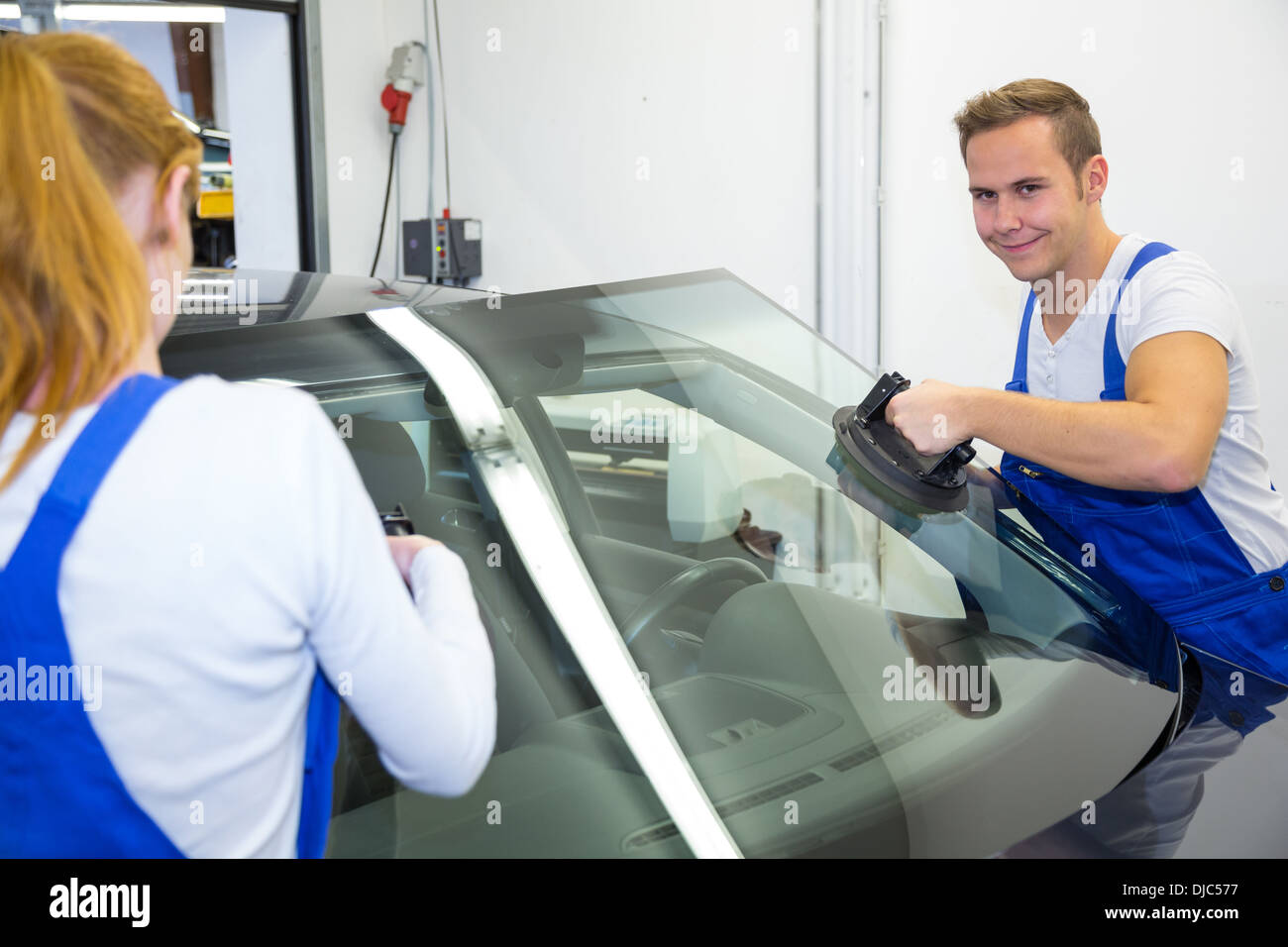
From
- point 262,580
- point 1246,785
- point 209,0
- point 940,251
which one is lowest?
point 1246,785

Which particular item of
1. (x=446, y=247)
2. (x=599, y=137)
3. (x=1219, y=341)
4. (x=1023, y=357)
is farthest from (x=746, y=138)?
(x=1219, y=341)

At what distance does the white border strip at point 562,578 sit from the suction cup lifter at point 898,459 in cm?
43

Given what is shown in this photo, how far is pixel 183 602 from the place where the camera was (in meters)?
0.61

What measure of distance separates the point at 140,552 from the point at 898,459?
94 cm

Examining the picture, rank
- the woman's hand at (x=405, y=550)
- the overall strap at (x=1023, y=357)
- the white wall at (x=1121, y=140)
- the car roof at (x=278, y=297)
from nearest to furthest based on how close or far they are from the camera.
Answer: the woman's hand at (x=405, y=550), the car roof at (x=278, y=297), the overall strap at (x=1023, y=357), the white wall at (x=1121, y=140)

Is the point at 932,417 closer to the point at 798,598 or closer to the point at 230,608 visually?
the point at 798,598

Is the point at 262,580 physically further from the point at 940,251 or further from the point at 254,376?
the point at 940,251

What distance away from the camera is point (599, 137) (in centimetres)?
356

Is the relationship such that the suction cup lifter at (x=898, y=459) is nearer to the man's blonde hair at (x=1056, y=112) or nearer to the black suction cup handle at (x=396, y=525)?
the man's blonde hair at (x=1056, y=112)

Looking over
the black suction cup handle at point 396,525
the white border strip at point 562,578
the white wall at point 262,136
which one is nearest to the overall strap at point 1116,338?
the white border strip at point 562,578

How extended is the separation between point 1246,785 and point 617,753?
59 centimetres

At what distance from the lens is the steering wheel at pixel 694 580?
1.27m

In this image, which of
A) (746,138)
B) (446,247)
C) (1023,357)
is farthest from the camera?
(446,247)
